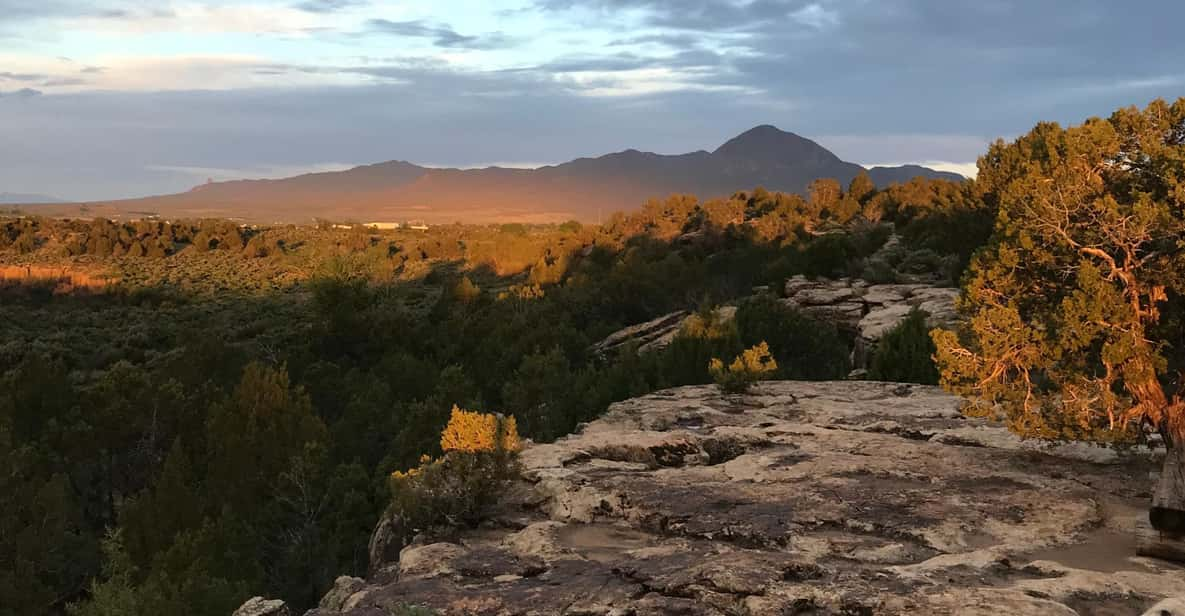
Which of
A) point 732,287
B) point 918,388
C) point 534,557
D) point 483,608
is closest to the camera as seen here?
point 483,608

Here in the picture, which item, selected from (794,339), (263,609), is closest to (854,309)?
(794,339)

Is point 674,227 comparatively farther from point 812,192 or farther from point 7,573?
point 7,573

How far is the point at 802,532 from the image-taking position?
9.62 metres

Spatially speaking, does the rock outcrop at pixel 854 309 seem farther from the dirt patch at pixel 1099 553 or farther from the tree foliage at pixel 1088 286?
the dirt patch at pixel 1099 553

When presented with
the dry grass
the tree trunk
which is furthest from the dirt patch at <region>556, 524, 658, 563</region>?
the dry grass

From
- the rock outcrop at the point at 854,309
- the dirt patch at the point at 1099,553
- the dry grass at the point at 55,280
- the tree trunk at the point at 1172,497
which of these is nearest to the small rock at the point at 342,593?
the dirt patch at the point at 1099,553

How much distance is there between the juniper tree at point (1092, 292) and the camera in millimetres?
9641

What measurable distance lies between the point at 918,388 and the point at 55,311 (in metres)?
62.4

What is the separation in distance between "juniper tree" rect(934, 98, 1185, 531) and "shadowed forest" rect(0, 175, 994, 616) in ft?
39.4

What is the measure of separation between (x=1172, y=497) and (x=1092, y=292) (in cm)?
251

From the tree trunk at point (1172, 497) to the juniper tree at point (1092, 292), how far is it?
0.01 meters

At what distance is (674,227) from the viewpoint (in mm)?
71625

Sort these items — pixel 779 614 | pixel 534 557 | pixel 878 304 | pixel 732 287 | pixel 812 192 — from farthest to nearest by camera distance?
pixel 812 192 < pixel 732 287 < pixel 878 304 < pixel 534 557 < pixel 779 614

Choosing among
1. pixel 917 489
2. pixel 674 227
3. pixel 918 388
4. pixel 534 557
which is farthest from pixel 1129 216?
pixel 674 227
